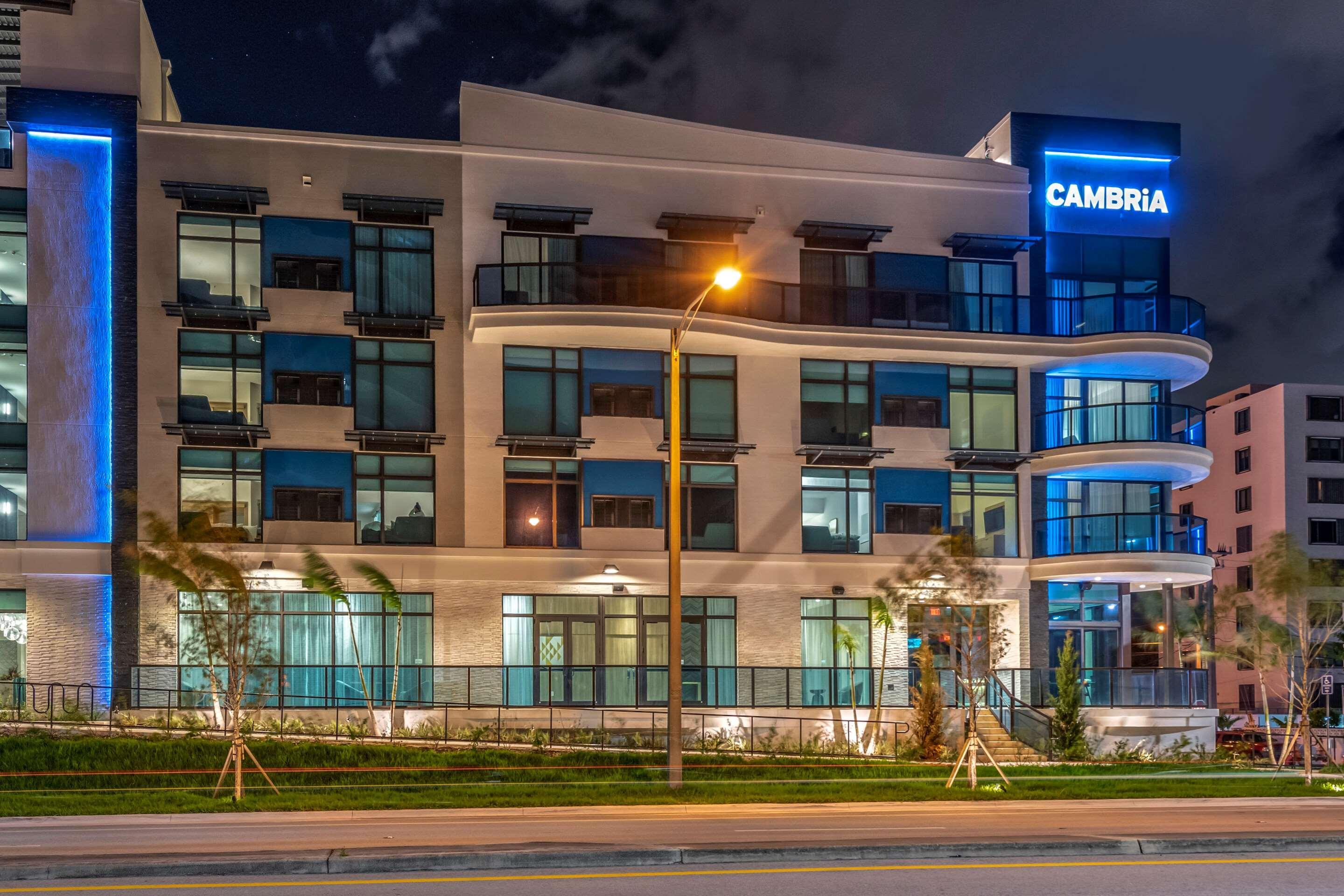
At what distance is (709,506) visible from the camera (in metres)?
34.8

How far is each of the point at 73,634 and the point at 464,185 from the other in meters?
14.7

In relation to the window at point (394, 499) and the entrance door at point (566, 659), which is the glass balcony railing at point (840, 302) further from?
the entrance door at point (566, 659)

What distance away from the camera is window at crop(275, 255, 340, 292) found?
33500mm

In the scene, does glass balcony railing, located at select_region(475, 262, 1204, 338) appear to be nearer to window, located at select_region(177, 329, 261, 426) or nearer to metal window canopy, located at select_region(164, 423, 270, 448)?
window, located at select_region(177, 329, 261, 426)

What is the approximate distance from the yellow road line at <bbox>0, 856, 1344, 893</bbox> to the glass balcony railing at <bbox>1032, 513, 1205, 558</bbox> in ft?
71.0

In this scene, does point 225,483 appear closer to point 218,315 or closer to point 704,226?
point 218,315

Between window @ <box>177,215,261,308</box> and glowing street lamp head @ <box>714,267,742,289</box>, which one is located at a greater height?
window @ <box>177,215,261,308</box>

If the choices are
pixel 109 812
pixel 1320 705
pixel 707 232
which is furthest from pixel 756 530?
pixel 1320 705

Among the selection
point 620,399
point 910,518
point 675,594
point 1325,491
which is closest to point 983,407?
point 910,518

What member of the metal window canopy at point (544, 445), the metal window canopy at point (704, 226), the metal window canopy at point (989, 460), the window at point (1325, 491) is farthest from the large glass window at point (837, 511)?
the window at point (1325, 491)

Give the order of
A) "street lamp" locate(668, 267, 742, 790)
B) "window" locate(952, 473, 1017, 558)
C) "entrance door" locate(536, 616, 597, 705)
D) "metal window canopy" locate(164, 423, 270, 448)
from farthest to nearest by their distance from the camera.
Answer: "window" locate(952, 473, 1017, 558) < "entrance door" locate(536, 616, 597, 705) < "metal window canopy" locate(164, 423, 270, 448) < "street lamp" locate(668, 267, 742, 790)

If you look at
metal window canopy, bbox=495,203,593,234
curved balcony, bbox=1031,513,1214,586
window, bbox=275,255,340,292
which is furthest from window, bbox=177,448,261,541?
curved balcony, bbox=1031,513,1214,586

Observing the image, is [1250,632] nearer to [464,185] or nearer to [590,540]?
[590,540]

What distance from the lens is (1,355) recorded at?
32438 mm
